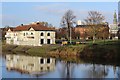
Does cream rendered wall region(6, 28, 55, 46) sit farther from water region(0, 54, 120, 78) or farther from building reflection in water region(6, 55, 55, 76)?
water region(0, 54, 120, 78)

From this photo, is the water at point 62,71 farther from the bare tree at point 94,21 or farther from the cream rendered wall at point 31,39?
the cream rendered wall at point 31,39

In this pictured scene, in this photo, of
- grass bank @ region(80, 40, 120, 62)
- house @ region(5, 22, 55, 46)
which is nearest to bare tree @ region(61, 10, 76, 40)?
house @ region(5, 22, 55, 46)

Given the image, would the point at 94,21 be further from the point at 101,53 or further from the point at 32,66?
the point at 32,66

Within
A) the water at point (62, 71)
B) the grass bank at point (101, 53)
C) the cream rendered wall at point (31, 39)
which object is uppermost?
the cream rendered wall at point (31, 39)

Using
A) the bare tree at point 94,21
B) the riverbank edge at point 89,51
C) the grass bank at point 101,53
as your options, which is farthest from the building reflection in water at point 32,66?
the bare tree at point 94,21

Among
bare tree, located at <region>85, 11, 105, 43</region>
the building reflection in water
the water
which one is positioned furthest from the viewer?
bare tree, located at <region>85, 11, 105, 43</region>

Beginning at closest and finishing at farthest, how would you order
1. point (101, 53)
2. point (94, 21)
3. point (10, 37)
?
1. point (101, 53)
2. point (94, 21)
3. point (10, 37)

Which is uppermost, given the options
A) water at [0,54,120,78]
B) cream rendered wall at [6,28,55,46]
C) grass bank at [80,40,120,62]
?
cream rendered wall at [6,28,55,46]

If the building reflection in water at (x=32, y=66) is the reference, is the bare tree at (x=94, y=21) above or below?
above

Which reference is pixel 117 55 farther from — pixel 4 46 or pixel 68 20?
pixel 4 46

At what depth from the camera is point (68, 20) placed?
75.3m

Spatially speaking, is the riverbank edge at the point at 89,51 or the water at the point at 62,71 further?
the riverbank edge at the point at 89,51

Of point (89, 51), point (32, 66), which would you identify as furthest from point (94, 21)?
point (32, 66)

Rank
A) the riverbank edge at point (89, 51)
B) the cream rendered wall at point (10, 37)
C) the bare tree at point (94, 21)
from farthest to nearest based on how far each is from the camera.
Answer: the cream rendered wall at point (10, 37) → the bare tree at point (94, 21) → the riverbank edge at point (89, 51)
